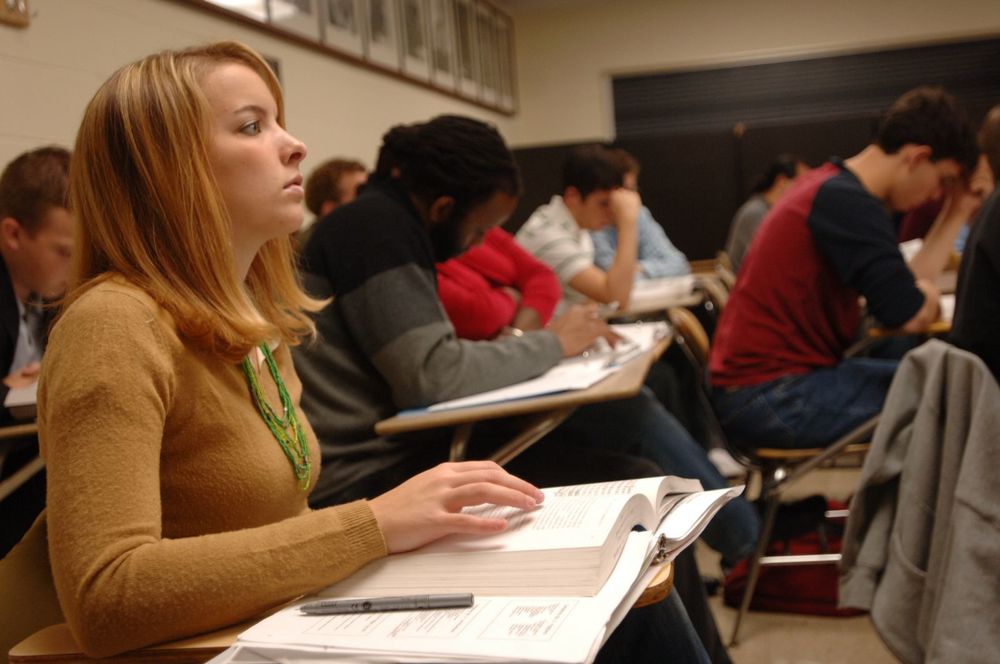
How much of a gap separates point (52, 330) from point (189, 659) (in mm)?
327

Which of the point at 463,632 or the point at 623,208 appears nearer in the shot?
the point at 463,632

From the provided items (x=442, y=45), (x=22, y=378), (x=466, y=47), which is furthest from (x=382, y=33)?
(x=22, y=378)

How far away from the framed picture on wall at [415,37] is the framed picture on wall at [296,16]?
3.53 ft

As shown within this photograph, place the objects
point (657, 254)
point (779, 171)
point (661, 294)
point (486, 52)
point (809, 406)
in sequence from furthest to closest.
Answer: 1. point (486, 52)
2. point (779, 171)
3. point (657, 254)
4. point (661, 294)
5. point (809, 406)

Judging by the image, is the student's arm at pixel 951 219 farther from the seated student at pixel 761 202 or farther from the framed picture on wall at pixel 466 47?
the framed picture on wall at pixel 466 47

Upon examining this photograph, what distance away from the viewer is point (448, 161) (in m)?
1.79

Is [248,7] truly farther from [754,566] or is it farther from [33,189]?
[754,566]

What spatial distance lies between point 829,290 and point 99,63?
7.10 ft

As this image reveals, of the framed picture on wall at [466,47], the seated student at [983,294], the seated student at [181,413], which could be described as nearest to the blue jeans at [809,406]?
the seated student at [983,294]

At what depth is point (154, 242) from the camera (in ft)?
3.09

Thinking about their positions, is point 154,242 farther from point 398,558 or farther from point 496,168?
point 496,168

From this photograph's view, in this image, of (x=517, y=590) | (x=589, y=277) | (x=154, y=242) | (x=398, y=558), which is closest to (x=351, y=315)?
(x=154, y=242)

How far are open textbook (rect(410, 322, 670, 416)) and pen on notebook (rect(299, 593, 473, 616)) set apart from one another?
0.82m

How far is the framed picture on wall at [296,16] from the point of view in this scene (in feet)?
12.1
